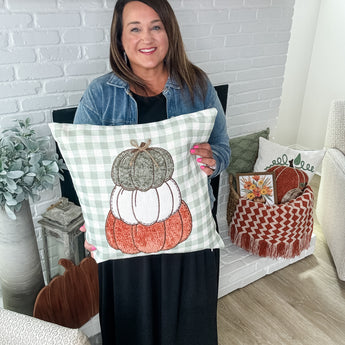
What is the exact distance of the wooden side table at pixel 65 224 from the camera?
1494mm

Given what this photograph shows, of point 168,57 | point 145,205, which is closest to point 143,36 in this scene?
point 168,57

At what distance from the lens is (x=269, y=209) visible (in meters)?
1.93

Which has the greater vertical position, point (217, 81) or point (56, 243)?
point (217, 81)

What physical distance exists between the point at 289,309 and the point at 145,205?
46.1 inches

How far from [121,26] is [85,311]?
109cm

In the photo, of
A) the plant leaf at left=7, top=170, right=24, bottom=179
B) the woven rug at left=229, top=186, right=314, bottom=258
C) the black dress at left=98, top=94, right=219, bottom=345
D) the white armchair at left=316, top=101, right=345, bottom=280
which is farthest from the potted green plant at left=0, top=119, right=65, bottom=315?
the white armchair at left=316, top=101, right=345, bottom=280

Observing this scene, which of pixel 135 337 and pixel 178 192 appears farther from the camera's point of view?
pixel 135 337

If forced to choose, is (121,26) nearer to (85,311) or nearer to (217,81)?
(217,81)

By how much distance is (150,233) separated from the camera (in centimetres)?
115

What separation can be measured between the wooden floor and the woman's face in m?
1.21

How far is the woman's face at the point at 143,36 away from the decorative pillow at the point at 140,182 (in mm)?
242

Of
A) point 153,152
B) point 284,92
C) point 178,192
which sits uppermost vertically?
point 153,152

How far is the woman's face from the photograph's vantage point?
1195 mm

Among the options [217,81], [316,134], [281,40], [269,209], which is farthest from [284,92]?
[269,209]
